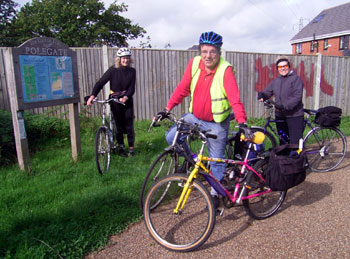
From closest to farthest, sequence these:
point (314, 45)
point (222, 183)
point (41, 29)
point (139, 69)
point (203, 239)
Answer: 1. point (203, 239)
2. point (222, 183)
3. point (139, 69)
4. point (41, 29)
5. point (314, 45)

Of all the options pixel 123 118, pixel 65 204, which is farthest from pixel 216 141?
pixel 123 118

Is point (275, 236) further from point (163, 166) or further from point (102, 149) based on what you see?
point (102, 149)

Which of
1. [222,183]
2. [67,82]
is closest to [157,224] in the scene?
[222,183]

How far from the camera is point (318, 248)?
2.85m

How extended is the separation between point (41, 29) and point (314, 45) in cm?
3176

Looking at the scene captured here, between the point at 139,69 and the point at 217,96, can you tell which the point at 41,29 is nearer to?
the point at 139,69

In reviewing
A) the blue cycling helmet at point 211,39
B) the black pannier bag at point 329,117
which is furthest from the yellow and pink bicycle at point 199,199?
the black pannier bag at point 329,117

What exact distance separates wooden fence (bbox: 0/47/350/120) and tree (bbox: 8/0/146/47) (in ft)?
68.7

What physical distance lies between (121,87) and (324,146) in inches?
150

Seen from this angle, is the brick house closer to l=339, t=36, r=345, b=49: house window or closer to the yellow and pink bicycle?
l=339, t=36, r=345, b=49: house window

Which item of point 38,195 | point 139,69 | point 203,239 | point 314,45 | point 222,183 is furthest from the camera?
point 314,45

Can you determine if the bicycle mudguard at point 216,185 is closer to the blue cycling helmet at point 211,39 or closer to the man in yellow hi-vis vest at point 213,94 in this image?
the man in yellow hi-vis vest at point 213,94

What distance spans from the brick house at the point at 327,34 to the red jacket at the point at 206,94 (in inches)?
1322

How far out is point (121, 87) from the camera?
17.6 feet
